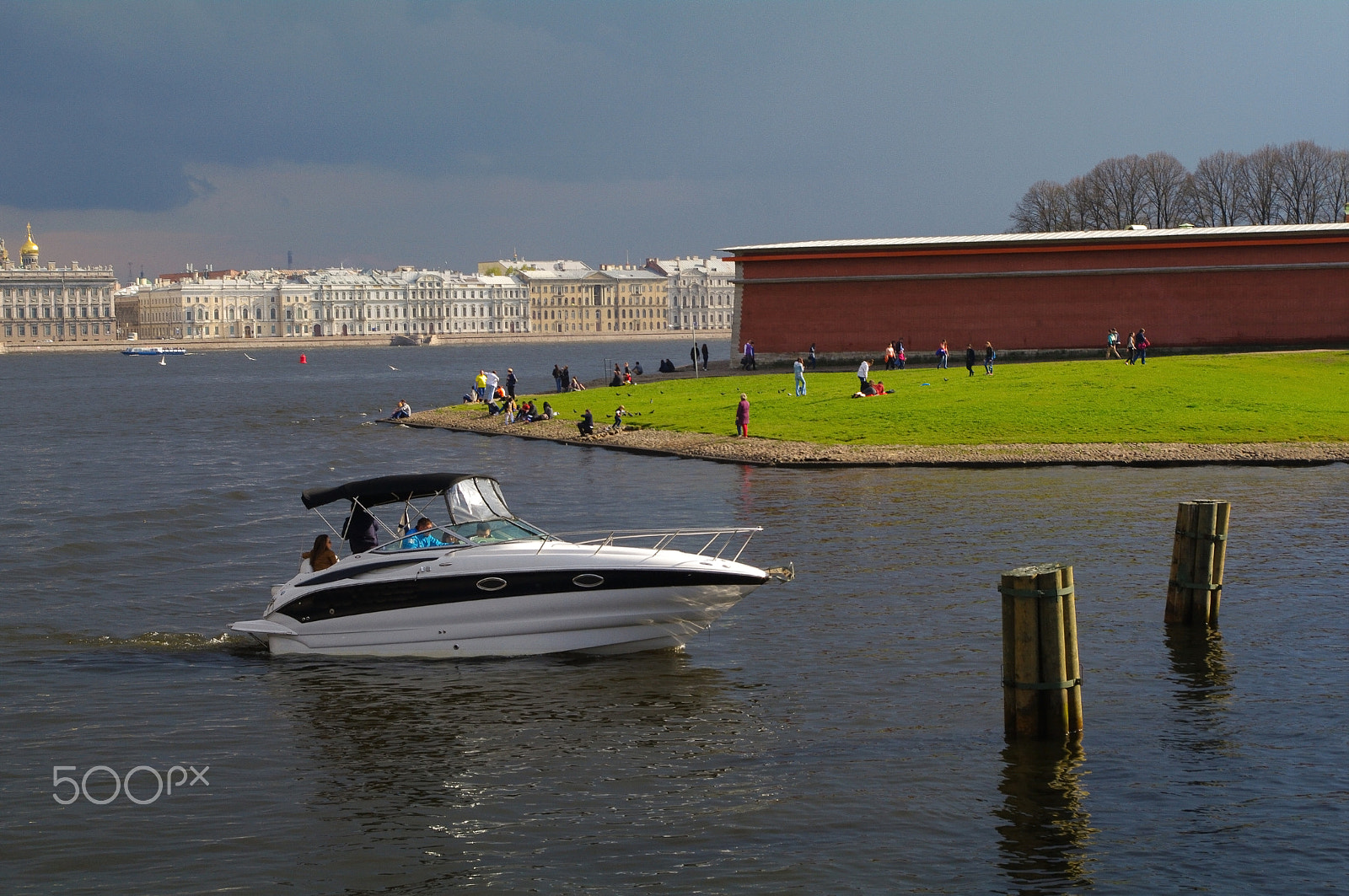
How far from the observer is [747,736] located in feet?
46.5

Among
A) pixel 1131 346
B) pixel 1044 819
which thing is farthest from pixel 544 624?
pixel 1131 346

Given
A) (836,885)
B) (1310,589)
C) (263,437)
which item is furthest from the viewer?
(263,437)

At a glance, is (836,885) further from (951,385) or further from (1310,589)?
(951,385)

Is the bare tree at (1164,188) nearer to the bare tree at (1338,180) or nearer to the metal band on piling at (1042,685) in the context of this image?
the bare tree at (1338,180)

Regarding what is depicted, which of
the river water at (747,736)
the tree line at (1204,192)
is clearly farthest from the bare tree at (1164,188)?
the river water at (747,736)

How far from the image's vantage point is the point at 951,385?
150ft

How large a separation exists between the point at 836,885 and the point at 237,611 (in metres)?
13.0

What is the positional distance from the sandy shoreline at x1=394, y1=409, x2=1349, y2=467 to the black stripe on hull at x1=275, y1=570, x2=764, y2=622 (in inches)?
759

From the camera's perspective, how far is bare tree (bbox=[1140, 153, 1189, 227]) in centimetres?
10462

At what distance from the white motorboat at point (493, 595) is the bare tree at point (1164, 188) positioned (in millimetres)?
96272

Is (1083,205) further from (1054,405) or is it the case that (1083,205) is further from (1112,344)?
(1054,405)

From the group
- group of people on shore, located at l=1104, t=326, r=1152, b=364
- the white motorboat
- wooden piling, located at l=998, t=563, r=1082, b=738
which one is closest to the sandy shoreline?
group of people on shore, located at l=1104, t=326, r=1152, b=364

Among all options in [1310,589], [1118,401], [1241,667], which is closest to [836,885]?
[1241,667]

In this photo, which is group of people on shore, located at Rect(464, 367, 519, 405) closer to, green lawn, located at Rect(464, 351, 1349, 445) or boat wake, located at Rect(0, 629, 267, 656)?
green lawn, located at Rect(464, 351, 1349, 445)
